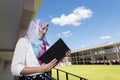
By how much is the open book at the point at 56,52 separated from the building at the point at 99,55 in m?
23.8

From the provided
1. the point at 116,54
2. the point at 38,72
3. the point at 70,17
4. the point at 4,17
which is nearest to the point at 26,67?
the point at 38,72

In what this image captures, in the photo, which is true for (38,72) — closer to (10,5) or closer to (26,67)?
(26,67)

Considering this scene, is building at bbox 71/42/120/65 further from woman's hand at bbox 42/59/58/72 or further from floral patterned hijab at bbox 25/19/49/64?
woman's hand at bbox 42/59/58/72

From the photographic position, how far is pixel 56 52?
656mm

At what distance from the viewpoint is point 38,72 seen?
Answer: 57cm

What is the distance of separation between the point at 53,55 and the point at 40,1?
1.51m

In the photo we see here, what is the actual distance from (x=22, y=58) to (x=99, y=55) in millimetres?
28485

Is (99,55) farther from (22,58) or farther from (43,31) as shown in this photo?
(22,58)

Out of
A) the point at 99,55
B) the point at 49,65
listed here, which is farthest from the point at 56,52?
the point at 99,55

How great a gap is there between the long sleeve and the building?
78.5 ft

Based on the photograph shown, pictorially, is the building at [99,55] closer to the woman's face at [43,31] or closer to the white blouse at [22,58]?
the woman's face at [43,31]

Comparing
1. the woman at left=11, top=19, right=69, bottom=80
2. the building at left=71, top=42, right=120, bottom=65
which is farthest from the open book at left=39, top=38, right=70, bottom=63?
the building at left=71, top=42, right=120, bottom=65

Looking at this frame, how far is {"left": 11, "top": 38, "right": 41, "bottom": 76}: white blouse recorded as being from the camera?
583 millimetres

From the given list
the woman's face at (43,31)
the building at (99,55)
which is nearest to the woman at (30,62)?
the woman's face at (43,31)
